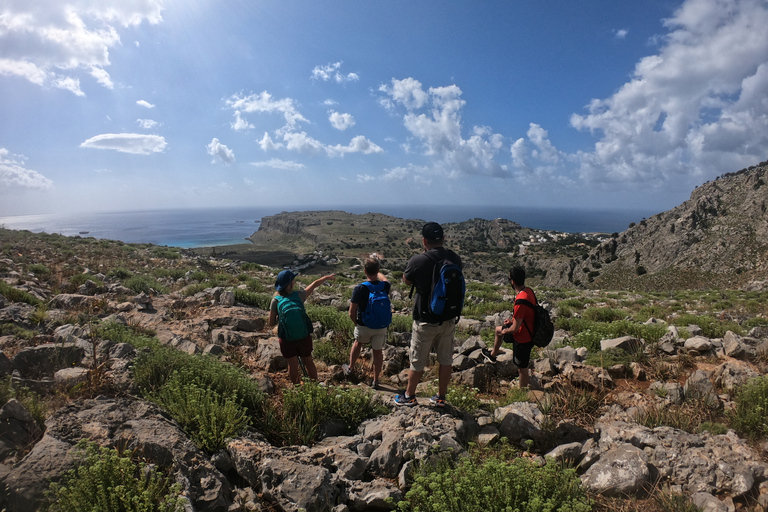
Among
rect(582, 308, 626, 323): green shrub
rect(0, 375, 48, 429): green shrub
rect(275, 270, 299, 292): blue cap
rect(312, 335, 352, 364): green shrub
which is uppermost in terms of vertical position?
rect(275, 270, 299, 292): blue cap

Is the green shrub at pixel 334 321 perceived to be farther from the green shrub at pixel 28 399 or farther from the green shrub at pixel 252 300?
the green shrub at pixel 28 399

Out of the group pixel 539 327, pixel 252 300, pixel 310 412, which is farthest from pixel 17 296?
pixel 539 327

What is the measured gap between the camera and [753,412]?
3.52 metres

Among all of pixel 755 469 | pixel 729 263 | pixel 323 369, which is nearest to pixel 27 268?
pixel 323 369

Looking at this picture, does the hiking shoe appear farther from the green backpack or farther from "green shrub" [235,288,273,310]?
"green shrub" [235,288,273,310]

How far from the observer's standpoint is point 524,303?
5.13 metres

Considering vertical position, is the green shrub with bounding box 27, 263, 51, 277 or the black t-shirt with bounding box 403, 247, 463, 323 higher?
the black t-shirt with bounding box 403, 247, 463, 323

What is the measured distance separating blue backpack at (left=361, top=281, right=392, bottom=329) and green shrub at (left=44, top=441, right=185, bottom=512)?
309 centimetres

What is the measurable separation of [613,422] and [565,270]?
53356 millimetres

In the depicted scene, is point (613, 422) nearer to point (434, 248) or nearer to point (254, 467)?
point (434, 248)

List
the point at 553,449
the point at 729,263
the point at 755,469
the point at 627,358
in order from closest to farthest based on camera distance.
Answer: the point at 755,469 < the point at 553,449 < the point at 627,358 < the point at 729,263

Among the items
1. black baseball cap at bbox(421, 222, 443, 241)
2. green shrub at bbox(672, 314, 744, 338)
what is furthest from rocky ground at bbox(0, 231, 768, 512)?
black baseball cap at bbox(421, 222, 443, 241)

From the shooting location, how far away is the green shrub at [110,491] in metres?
2.26

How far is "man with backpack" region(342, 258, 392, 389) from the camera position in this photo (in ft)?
17.1
